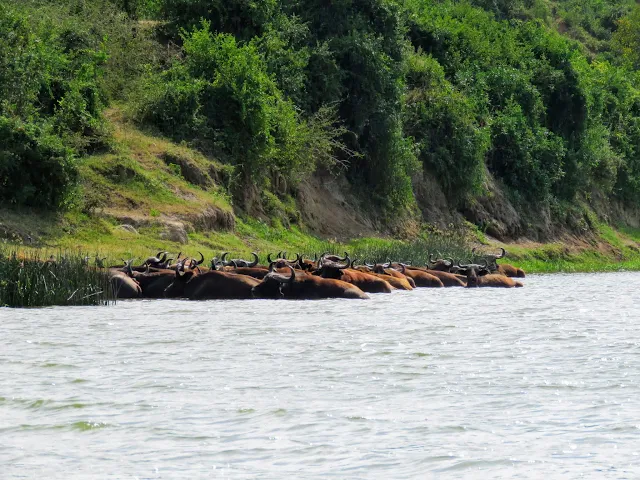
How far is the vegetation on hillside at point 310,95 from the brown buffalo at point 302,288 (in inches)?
351

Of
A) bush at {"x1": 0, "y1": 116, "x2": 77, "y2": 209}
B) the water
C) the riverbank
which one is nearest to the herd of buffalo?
the riverbank

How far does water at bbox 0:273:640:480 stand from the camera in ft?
27.2

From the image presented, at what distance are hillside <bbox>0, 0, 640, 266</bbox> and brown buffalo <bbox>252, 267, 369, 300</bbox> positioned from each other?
6.76 m

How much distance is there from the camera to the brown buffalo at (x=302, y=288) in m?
22.9

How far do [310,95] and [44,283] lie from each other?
82.8 feet

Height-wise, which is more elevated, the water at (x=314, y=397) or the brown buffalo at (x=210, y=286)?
the water at (x=314, y=397)

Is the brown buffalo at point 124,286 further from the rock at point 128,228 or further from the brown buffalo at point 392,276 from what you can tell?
the rock at point 128,228

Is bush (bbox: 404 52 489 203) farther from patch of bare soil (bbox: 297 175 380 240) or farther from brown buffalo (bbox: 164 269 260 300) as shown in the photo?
Answer: brown buffalo (bbox: 164 269 260 300)

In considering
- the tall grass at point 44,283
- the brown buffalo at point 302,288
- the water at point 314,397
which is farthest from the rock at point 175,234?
the water at point 314,397

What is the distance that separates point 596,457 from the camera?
27.3 ft

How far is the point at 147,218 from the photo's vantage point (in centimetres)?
3145

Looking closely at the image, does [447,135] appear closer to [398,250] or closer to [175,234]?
[398,250]

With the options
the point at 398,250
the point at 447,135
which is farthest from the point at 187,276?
the point at 447,135

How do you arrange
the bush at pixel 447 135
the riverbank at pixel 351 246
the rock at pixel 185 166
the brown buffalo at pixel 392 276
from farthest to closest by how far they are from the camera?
the bush at pixel 447 135 → the rock at pixel 185 166 → the riverbank at pixel 351 246 → the brown buffalo at pixel 392 276
